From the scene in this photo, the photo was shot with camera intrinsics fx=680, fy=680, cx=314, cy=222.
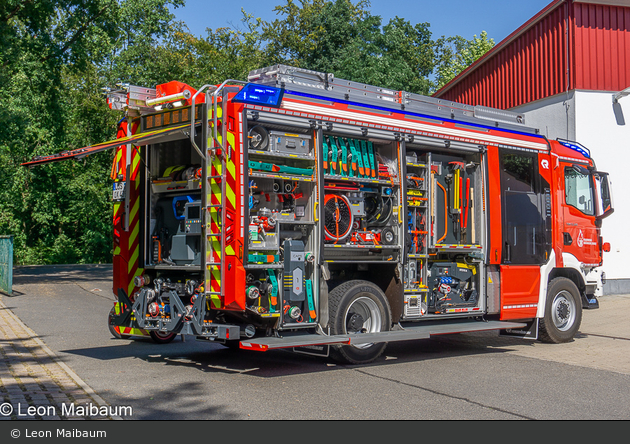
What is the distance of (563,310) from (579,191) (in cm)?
212

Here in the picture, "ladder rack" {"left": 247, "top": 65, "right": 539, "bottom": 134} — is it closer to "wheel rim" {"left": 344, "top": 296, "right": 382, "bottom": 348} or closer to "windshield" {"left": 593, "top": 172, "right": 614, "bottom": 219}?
"windshield" {"left": 593, "top": 172, "right": 614, "bottom": 219}

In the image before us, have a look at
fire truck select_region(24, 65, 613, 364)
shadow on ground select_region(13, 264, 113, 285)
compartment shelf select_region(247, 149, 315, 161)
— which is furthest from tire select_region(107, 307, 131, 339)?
shadow on ground select_region(13, 264, 113, 285)

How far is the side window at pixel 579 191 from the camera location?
1175 cm

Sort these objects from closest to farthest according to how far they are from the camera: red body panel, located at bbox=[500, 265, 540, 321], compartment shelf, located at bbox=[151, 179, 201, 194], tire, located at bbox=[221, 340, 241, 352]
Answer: compartment shelf, located at bbox=[151, 179, 201, 194]
tire, located at bbox=[221, 340, 241, 352]
red body panel, located at bbox=[500, 265, 540, 321]

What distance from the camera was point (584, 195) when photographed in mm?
11992

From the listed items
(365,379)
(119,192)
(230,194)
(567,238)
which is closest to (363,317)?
(365,379)

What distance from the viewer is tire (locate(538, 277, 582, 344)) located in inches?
443

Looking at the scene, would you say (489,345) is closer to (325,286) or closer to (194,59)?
(325,286)

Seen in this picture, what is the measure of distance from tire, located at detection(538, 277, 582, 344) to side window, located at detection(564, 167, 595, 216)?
1.35 m

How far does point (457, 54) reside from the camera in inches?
1844

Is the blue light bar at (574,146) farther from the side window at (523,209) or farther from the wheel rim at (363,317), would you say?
the wheel rim at (363,317)

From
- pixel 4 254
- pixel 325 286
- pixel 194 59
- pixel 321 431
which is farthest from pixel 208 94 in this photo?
pixel 194 59

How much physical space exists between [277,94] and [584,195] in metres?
6.69

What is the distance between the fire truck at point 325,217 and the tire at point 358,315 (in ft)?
0.07
